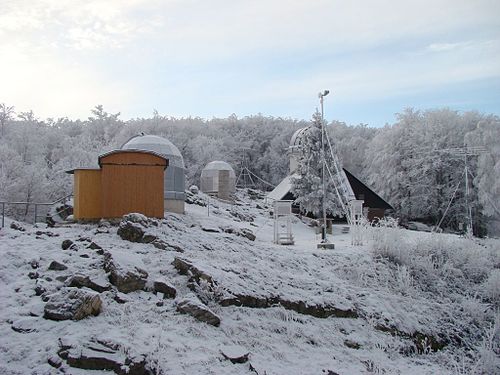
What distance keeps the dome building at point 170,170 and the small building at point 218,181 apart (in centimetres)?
1307

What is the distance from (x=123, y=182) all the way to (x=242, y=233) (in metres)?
5.96

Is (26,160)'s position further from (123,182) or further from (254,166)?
(254,166)

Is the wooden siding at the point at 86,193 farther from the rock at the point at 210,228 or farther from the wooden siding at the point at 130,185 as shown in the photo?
the rock at the point at 210,228

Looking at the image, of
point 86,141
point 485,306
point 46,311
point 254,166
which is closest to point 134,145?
point 46,311

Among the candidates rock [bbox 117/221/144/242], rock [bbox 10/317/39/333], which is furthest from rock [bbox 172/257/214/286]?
rock [bbox 10/317/39/333]

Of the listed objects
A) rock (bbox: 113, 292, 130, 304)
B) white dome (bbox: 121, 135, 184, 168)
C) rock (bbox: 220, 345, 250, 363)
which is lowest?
rock (bbox: 220, 345, 250, 363)

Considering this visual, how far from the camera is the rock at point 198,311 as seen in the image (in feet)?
38.3

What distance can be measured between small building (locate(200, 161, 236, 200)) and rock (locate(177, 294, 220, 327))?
27.5 m

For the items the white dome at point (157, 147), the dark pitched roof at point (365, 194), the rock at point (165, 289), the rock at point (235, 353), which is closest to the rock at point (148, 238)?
the rock at point (165, 289)

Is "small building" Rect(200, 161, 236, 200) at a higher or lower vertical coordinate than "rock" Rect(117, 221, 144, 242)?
higher

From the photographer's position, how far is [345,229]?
3086 centimetres

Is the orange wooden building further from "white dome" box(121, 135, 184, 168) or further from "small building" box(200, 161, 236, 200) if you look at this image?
"small building" box(200, 161, 236, 200)

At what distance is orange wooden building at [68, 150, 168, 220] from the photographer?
19.0m

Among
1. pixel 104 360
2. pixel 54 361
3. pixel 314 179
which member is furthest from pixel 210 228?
pixel 314 179
